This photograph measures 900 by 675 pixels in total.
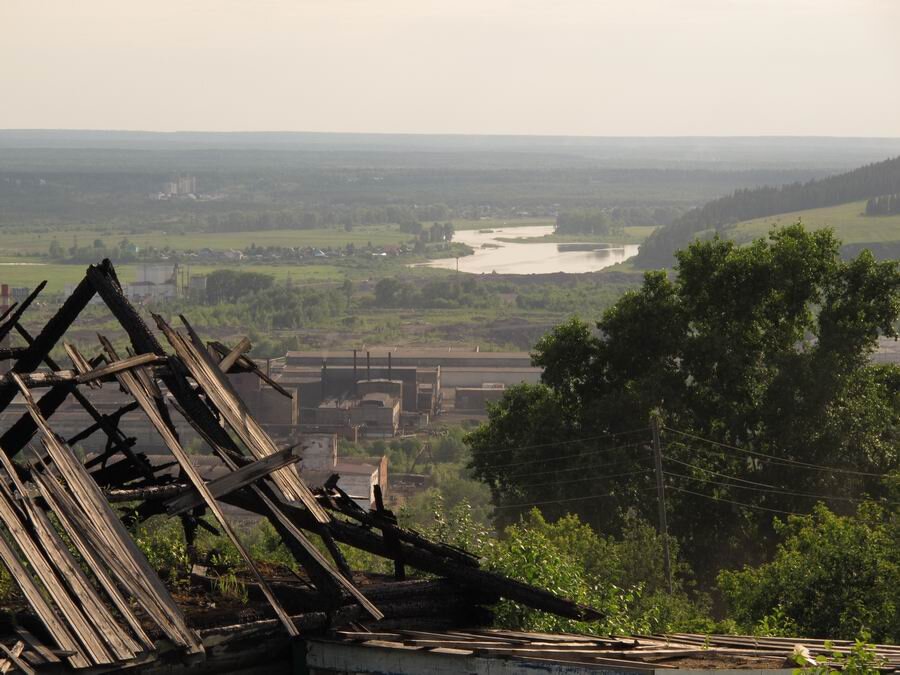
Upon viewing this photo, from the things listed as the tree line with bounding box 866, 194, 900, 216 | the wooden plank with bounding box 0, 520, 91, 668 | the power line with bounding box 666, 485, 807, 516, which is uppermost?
the wooden plank with bounding box 0, 520, 91, 668

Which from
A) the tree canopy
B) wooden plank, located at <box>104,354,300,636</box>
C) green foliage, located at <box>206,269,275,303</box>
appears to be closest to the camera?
wooden plank, located at <box>104,354,300,636</box>

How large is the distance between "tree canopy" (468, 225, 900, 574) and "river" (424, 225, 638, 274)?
110208 mm

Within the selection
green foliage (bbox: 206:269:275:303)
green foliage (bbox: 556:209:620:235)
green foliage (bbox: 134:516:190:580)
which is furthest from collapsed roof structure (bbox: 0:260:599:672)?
green foliage (bbox: 556:209:620:235)

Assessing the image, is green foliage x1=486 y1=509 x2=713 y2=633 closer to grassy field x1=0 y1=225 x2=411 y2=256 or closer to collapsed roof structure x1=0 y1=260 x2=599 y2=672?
collapsed roof structure x1=0 y1=260 x2=599 y2=672

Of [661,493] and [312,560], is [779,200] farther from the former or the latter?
[312,560]

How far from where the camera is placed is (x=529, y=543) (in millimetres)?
11398

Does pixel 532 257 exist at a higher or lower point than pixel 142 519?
lower

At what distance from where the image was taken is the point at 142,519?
8711 mm

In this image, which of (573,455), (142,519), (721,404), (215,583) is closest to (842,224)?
(721,404)

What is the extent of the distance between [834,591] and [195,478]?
7543 mm

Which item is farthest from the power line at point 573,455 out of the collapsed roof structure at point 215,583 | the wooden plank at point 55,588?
the wooden plank at point 55,588

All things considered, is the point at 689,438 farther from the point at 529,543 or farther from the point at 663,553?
the point at 529,543

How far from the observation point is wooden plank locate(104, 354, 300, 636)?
718 cm

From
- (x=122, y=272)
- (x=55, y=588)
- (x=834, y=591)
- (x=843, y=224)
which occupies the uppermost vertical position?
(x=55, y=588)
